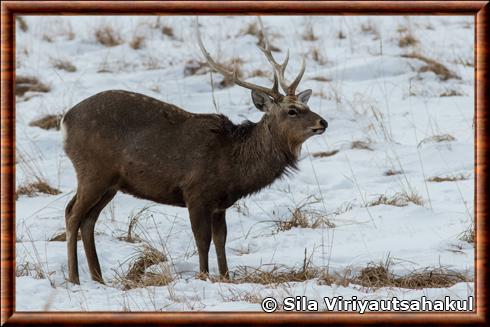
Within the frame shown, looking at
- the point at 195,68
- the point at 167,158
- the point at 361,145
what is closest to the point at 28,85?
the point at 195,68

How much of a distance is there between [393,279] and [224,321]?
1.97 m

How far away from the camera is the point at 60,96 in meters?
11.8

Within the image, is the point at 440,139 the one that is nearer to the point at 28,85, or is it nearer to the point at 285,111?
the point at 285,111

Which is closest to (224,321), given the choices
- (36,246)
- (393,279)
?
(393,279)

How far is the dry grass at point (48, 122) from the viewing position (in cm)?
1104

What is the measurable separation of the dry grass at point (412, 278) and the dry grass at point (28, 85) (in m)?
6.73

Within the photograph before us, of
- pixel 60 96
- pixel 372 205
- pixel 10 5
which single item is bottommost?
pixel 372 205

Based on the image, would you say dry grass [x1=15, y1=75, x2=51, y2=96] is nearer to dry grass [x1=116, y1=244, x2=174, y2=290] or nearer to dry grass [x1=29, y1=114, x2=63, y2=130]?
dry grass [x1=29, y1=114, x2=63, y2=130]

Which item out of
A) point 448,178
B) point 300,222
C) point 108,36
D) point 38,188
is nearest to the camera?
point 300,222

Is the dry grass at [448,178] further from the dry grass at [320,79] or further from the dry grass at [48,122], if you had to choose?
the dry grass at [48,122]

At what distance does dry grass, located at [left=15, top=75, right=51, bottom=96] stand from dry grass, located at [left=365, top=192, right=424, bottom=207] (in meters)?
5.37

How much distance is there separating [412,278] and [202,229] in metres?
1.80

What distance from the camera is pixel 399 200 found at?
890 cm
